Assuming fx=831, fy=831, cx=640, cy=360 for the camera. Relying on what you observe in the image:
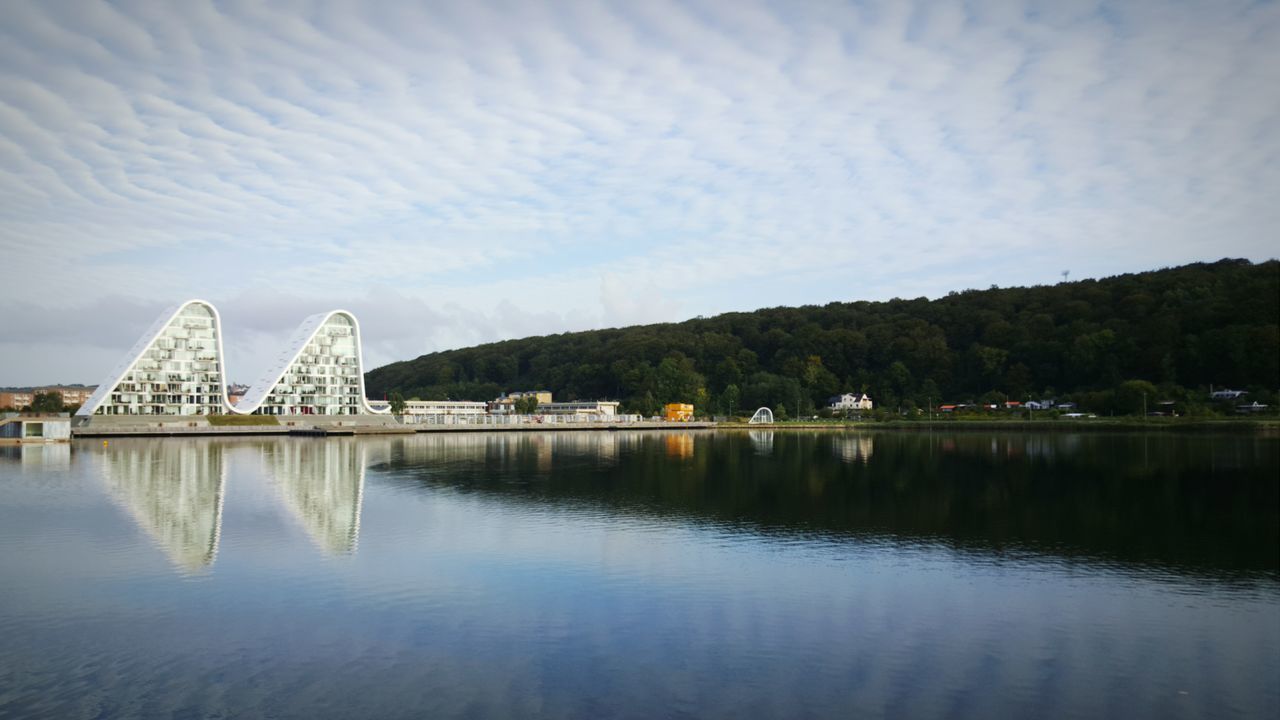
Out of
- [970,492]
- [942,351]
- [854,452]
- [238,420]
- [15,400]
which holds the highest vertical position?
[942,351]

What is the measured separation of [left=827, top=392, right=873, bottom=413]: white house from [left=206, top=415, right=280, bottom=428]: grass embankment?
75.1 meters

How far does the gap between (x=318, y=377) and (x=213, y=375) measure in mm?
10015

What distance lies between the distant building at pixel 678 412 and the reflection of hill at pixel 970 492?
6919 centimetres

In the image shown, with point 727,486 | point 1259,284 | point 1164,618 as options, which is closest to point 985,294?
point 1259,284

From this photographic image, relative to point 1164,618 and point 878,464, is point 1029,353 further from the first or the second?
point 1164,618

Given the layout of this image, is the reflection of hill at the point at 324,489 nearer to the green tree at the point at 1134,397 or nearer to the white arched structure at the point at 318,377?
the white arched structure at the point at 318,377

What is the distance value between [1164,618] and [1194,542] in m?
7.41

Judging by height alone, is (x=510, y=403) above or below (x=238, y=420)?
above

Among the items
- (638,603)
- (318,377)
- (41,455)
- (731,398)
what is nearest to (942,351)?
(731,398)

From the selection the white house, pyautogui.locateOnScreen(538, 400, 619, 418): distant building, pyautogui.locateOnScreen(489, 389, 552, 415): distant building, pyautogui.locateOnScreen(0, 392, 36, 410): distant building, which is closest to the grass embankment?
pyautogui.locateOnScreen(489, 389, 552, 415): distant building

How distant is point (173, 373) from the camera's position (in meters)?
74.9

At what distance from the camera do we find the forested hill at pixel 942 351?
92375mm

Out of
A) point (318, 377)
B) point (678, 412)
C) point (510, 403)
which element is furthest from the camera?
point (510, 403)

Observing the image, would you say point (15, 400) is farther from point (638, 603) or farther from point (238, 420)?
point (638, 603)
